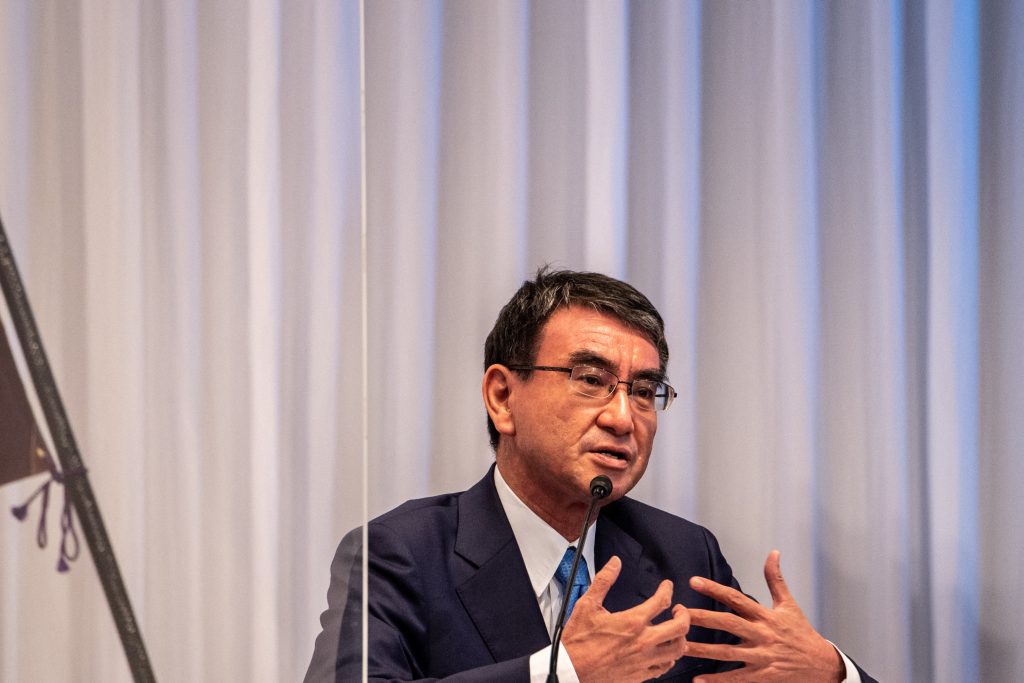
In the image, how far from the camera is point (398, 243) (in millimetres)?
1694

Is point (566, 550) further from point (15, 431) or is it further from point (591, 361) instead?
point (15, 431)

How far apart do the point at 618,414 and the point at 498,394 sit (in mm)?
220

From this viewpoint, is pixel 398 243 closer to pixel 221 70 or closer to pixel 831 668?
pixel 831 668

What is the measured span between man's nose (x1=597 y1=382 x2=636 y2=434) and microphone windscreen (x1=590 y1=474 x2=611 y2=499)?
0.11 metres

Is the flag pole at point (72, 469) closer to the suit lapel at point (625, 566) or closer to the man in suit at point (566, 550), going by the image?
the man in suit at point (566, 550)

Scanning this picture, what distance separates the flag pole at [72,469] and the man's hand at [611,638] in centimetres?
85

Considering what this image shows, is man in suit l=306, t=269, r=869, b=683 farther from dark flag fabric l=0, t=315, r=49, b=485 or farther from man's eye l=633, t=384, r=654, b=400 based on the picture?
dark flag fabric l=0, t=315, r=49, b=485

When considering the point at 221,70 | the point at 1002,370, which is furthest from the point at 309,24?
the point at 1002,370

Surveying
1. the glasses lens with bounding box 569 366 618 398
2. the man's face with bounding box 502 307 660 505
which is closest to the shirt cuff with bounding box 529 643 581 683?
the man's face with bounding box 502 307 660 505

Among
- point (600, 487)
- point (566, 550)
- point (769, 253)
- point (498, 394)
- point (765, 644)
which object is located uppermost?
point (769, 253)

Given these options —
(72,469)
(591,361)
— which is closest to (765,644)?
(591,361)

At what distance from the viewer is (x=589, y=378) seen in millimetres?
1527

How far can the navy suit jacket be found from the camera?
1.37 m

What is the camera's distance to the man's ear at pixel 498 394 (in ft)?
5.24
